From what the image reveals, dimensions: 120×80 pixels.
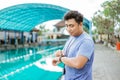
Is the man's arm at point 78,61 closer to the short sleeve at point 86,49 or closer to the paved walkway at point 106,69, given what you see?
the short sleeve at point 86,49

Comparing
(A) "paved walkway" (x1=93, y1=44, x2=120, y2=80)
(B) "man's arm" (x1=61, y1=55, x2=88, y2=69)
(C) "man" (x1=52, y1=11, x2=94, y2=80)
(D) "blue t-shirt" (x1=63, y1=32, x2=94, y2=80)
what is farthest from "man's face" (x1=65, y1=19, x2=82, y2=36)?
(A) "paved walkway" (x1=93, y1=44, x2=120, y2=80)

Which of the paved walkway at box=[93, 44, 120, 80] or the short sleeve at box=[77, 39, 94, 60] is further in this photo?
the paved walkway at box=[93, 44, 120, 80]

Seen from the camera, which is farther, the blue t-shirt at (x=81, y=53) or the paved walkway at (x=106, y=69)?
the paved walkway at (x=106, y=69)

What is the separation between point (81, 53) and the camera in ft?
9.56

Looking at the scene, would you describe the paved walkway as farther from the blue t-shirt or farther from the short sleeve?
the short sleeve

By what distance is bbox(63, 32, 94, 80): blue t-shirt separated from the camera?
294 centimetres

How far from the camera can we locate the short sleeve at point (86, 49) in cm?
292

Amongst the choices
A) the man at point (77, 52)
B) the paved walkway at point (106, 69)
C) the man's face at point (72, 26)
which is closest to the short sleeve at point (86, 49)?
the man at point (77, 52)

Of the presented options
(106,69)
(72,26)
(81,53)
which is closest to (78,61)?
(81,53)

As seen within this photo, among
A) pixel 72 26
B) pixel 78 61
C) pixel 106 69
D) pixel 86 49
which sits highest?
pixel 72 26

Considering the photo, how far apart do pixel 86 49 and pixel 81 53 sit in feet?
0.22

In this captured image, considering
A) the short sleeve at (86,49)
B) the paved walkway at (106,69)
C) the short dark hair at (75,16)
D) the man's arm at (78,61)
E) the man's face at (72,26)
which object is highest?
the short dark hair at (75,16)

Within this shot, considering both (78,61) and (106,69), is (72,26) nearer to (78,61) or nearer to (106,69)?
(78,61)

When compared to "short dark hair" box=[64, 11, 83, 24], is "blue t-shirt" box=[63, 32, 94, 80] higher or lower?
lower
